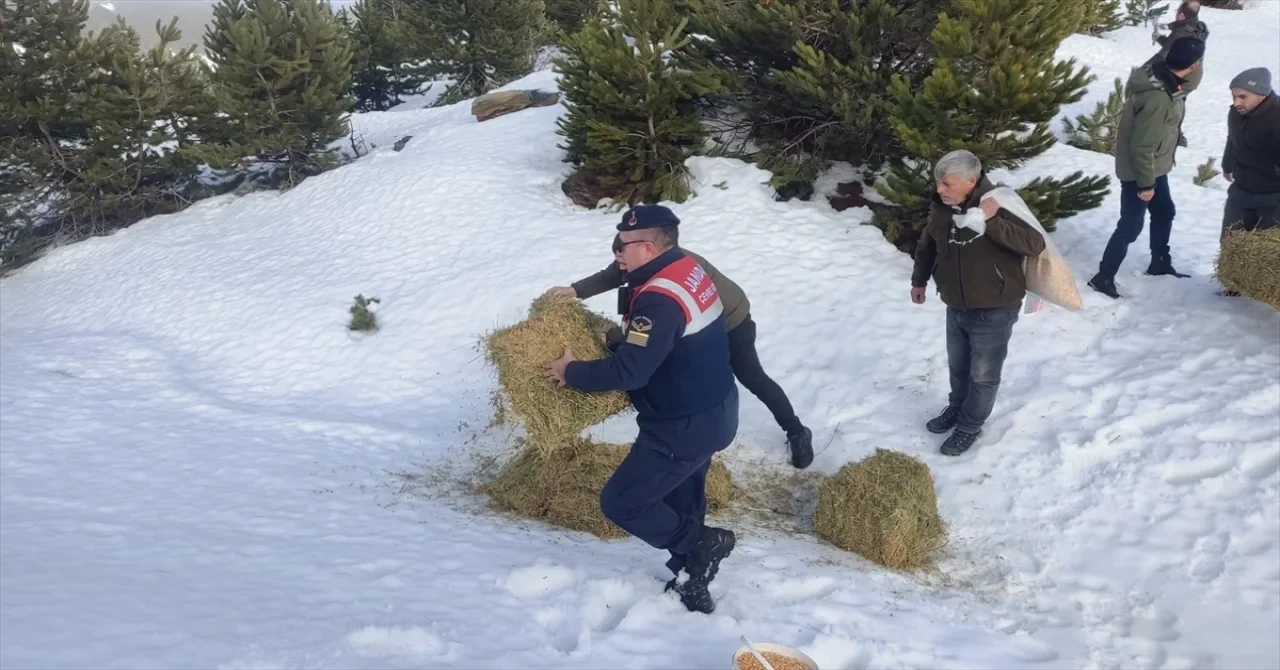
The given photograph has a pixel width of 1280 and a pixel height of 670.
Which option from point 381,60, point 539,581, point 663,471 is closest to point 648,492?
point 663,471

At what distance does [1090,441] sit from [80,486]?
7.55 meters

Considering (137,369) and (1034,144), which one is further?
(137,369)

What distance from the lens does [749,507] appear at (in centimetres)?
505

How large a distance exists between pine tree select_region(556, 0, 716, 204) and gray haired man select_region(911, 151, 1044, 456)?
16.5ft

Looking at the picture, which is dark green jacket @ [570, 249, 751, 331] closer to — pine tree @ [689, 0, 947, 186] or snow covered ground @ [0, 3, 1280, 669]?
snow covered ground @ [0, 3, 1280, 669]

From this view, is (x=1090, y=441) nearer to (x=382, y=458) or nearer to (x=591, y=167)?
(x=382, y=458)

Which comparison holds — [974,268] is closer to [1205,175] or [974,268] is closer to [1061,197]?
[1061,197]

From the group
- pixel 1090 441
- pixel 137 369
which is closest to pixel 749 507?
pixel 1090 441

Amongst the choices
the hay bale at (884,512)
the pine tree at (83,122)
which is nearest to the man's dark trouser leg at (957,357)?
the hay bale at (884,512)

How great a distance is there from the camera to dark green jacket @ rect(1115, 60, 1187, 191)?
19.0ft

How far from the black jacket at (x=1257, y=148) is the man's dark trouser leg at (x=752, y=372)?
3915mm

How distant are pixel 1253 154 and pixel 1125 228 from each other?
1.02 m

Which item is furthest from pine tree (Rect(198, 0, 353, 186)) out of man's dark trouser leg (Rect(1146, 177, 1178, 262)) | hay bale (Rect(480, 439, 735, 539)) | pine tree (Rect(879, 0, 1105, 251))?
man's dark trouser leg (Rect(1146, 177, 1178, 262))

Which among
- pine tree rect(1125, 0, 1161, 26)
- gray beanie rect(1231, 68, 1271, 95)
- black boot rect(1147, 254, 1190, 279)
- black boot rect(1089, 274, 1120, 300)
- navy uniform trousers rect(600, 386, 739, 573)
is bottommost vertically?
black boot rect(1089, 274, 1120, 300)
